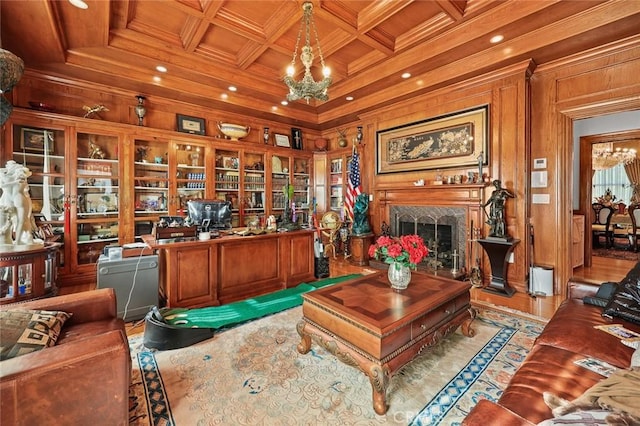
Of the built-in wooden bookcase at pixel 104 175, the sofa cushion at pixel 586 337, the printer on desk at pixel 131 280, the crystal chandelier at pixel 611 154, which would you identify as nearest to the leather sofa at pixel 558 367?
the sofa cushion at pixel 586 337

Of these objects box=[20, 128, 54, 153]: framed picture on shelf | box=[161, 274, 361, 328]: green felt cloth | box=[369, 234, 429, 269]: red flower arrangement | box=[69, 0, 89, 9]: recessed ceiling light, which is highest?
box=[69, 0, 89, 9]: recessed ceiling light

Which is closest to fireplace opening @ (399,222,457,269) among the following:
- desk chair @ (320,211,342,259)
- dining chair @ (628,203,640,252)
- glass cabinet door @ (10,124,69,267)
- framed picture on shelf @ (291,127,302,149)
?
desk chair @ (320,211,342,259)

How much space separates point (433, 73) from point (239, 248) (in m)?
3.83

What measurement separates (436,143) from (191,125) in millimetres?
4337

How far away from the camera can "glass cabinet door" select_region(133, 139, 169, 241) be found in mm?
4566

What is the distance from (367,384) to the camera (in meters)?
1.82

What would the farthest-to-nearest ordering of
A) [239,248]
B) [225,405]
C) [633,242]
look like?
[633,242] < [239,248] < [225,405]

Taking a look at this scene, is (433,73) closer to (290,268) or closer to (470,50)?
(470,50)

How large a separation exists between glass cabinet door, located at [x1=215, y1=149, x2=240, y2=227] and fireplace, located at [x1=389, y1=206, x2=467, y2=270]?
10.2ft

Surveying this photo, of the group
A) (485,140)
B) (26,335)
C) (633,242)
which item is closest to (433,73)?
(485,140)

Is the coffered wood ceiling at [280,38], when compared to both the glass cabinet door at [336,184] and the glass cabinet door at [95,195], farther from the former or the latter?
the glass cabinet door at [336,184]

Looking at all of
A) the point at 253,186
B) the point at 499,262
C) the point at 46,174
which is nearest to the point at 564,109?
the point at 499,262

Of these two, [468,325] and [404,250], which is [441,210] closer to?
[468,325]

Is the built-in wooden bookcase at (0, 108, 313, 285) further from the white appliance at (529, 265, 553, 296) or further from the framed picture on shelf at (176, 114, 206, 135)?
the white appliance at (529, 265, 553, 296)
